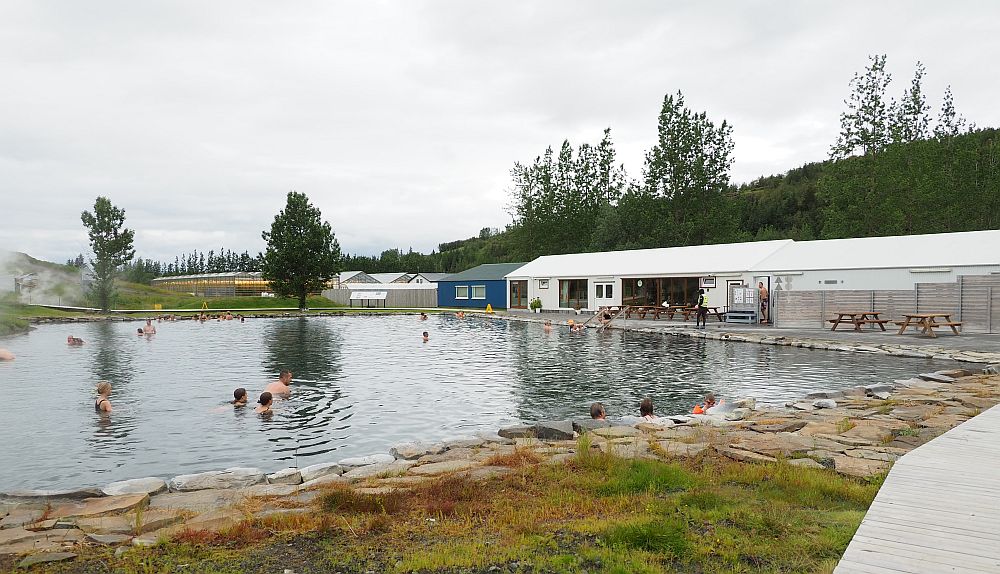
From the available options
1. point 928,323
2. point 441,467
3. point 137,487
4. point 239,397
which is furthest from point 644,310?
point 137,487

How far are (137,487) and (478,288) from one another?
49.1m

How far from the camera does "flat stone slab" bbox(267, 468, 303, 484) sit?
7113 millimetres

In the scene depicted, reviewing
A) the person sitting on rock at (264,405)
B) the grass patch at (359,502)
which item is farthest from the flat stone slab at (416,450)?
the person sitting on rock at (264,405)

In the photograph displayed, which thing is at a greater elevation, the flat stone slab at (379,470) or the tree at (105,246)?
the tree at (105,246)

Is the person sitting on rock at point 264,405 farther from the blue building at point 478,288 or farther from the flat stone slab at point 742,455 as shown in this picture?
the blue building at point 478,288

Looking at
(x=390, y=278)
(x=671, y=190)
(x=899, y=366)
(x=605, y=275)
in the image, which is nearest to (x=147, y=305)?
(x=390, y=278)

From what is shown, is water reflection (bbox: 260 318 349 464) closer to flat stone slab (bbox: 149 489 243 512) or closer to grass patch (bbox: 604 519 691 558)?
flat stone slab (bbox: 149 489 243 512)

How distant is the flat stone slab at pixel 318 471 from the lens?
727 cm

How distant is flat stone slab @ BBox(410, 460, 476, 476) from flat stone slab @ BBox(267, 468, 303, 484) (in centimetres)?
138

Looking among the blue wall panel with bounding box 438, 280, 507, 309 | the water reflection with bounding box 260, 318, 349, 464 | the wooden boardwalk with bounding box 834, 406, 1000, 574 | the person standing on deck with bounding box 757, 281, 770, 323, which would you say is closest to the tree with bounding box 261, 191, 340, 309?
the blue wall panel with bounding box 438, 280, 507, 309

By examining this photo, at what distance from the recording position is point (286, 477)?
23.7 ft

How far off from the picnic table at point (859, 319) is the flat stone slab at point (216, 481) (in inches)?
975

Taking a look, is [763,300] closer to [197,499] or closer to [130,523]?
[197,499]

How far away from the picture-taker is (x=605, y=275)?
40.5m
